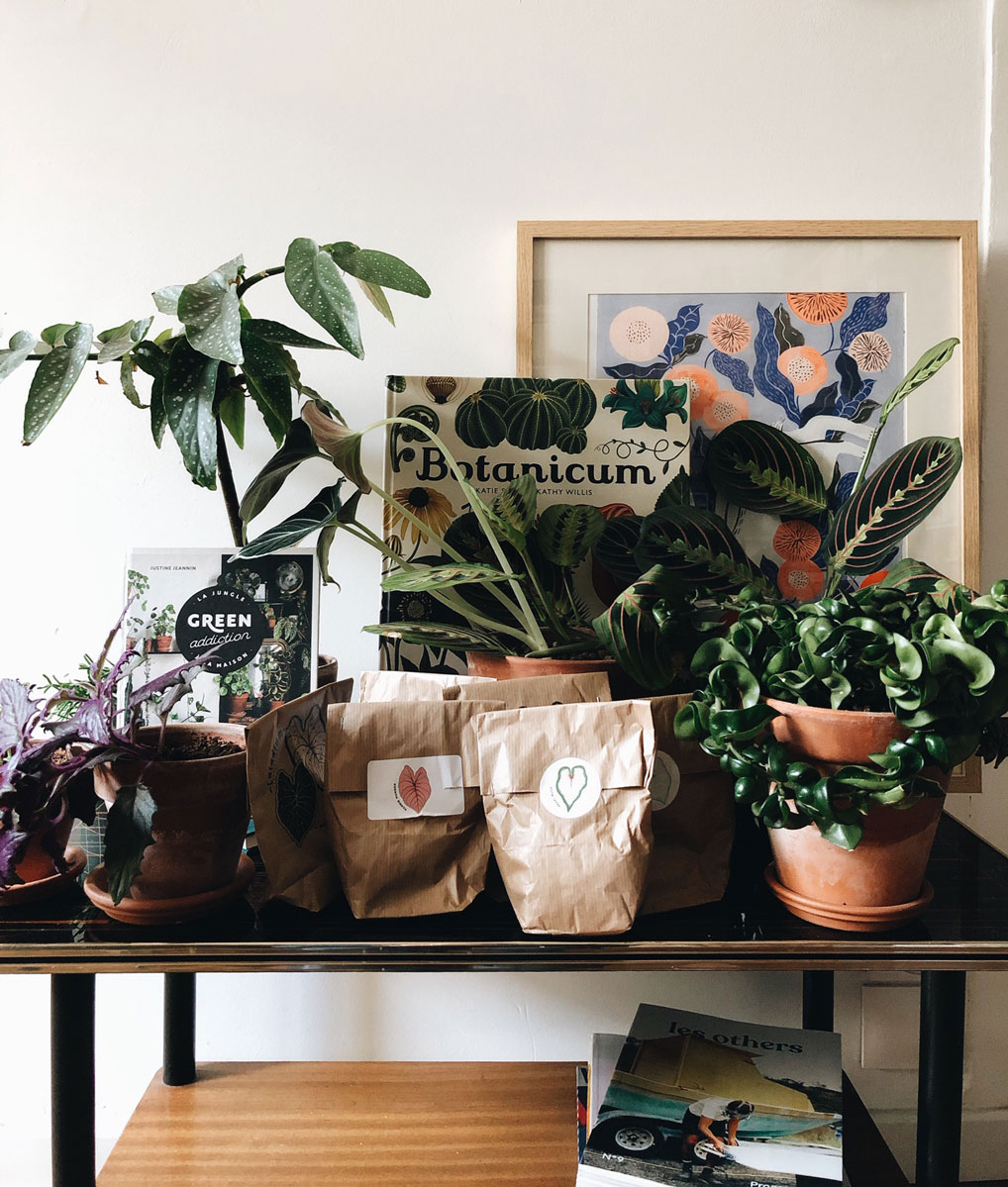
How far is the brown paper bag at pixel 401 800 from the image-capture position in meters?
0.78

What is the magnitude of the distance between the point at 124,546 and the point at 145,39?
69cm

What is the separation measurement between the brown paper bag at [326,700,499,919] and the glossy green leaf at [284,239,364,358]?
0.34m

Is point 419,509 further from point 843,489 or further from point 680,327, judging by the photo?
point 843,489

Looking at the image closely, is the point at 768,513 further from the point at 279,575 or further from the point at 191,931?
the point at 191,931

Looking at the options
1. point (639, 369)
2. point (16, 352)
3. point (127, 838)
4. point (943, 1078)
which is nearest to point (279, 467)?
point (16, 352)

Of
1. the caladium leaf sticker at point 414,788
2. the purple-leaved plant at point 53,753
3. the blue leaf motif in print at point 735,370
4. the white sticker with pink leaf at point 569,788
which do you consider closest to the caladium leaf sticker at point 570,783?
the white sticker with pink leaf at point 569,788

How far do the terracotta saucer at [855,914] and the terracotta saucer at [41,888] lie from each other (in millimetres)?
679

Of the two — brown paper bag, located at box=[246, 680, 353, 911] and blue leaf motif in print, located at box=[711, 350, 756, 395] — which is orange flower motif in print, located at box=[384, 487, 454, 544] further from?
blue leaf motif in print, located at box=[711, 350, 756, 395]

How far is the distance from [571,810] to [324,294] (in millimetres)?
524

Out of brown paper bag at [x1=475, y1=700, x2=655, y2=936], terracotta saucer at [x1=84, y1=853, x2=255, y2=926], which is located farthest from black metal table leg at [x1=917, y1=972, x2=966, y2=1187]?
terracotta saucer at [x1=84, y1=853, x2=255, y2=926]

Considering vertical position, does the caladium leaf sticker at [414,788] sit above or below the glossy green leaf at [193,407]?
below

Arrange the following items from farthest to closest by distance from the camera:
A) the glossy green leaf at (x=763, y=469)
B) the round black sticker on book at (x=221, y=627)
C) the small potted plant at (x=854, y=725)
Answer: the glossy green leaf at (x=763, y=469) < the round black sticker on book at (x=221, y=627) < the small potted plant at (x=854, y=725)

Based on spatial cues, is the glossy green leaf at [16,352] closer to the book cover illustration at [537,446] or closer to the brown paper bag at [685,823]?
the book cover illustration at [537,446]

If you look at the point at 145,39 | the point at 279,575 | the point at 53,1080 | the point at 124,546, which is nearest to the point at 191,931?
the point at 53,1080
